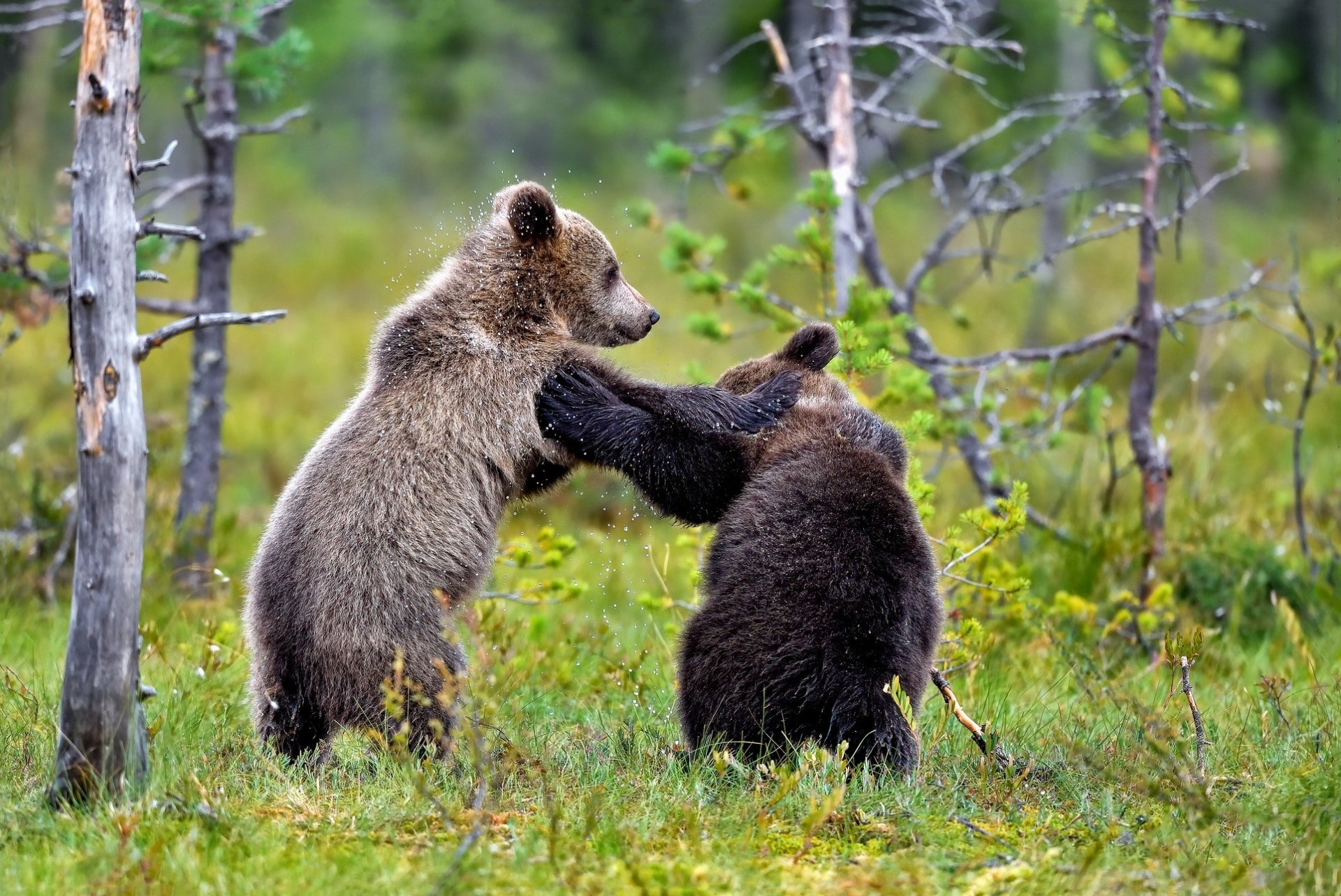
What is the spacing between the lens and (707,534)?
20.4ft

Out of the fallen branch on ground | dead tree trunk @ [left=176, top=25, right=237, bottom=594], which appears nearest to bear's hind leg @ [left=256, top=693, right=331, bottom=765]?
the fallen branch on ground

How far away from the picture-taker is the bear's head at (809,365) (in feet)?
16.6

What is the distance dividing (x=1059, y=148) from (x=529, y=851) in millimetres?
20297

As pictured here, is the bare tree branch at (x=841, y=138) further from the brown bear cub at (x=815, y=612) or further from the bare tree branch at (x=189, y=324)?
the bare tree branch at (x=189, y=324)

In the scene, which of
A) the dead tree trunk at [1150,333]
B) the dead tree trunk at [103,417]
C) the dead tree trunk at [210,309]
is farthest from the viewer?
the dead tree trunk at [210,309]

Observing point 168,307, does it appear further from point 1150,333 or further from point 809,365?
point 1150,333

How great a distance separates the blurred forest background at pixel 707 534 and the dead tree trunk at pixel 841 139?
1.06ft

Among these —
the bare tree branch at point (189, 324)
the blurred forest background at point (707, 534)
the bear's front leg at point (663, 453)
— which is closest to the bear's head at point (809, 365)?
the blurred forest background at point (707, 534)

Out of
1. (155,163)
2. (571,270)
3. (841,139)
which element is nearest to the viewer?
(155,163)

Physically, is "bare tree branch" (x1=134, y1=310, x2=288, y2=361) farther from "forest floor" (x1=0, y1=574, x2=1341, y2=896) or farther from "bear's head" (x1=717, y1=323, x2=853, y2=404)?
"bear's head" (x1=717, y1=323, x2=853, y2=404)

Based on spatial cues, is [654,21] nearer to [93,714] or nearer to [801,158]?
[801,158]

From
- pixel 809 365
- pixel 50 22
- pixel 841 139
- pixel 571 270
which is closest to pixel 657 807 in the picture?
pixel 809 365

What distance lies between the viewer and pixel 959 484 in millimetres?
10547

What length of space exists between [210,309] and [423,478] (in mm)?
2974
